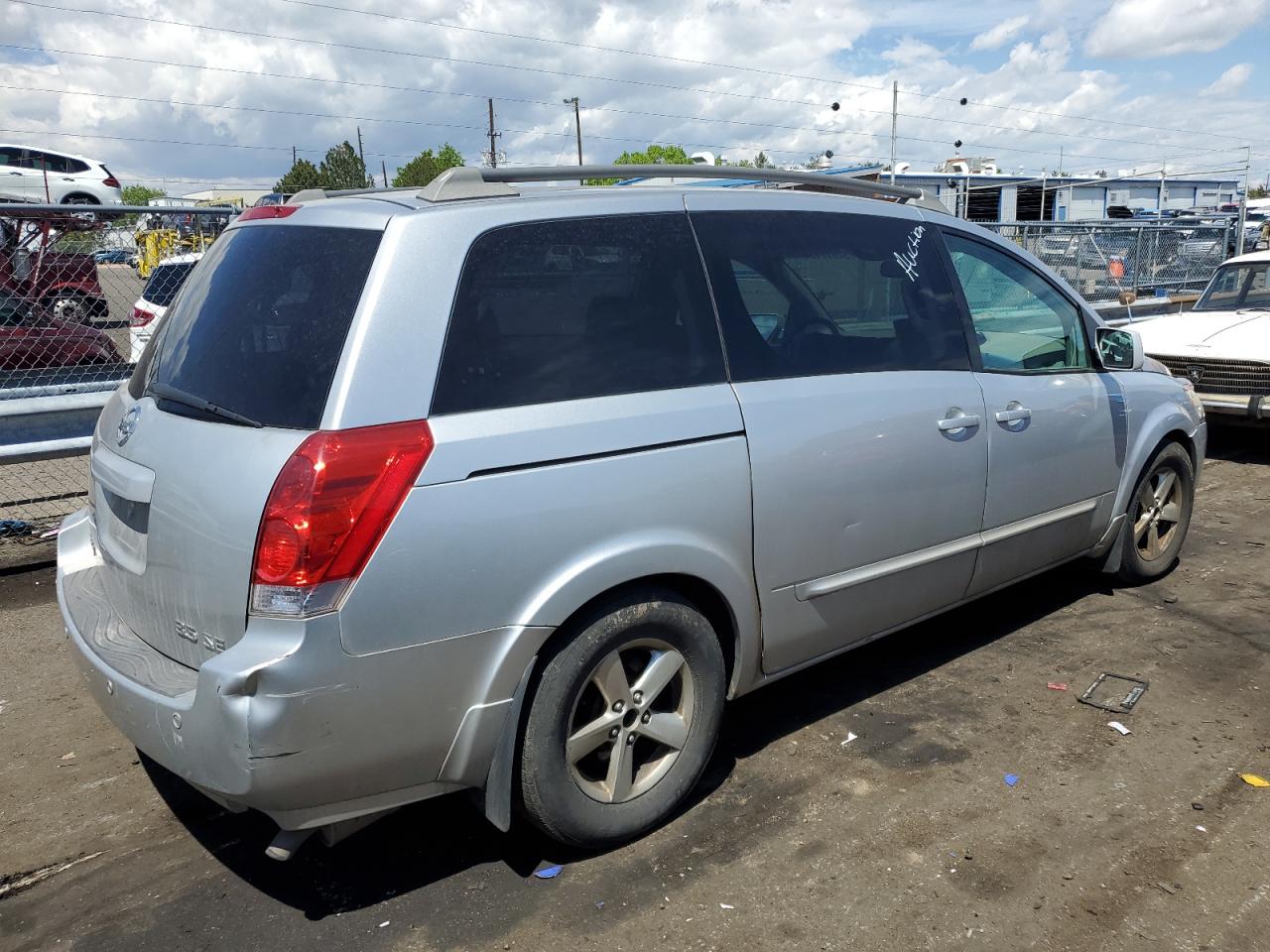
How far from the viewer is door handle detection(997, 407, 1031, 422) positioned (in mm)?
4086

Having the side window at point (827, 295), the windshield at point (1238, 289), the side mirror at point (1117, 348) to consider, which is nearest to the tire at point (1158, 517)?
the side mirror at point (1117, 348)

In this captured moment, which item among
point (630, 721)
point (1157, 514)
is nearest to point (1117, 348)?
point (1157, 514)

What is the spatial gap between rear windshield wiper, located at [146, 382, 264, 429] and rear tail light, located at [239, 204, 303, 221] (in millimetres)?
613

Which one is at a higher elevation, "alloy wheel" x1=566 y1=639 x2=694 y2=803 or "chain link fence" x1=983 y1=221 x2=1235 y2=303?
"chain link fence" x1=983 y1=221 x2=1235 y2=303

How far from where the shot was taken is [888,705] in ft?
13.6

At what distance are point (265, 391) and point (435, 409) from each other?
463mm

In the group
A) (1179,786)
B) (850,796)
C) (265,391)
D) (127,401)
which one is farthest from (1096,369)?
(127,401)

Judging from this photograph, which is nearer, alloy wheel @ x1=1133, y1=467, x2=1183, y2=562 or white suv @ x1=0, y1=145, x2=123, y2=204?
alloy wheel @ x1=1133, y1=467, x2=1183, y2=562

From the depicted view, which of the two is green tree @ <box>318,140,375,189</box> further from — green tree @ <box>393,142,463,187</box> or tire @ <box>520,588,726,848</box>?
tire @ <box>520,588,726,848</box>

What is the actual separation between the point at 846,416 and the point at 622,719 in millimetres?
1253

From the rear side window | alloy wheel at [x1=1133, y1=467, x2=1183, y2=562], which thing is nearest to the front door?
alloy wheel at [x1=1133, y1=467, x2=1183, y2=562]

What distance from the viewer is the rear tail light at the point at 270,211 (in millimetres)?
3199

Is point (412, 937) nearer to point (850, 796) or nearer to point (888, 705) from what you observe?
point (850, 796)

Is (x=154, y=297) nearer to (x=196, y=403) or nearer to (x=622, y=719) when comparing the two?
(x=196, y=403)
